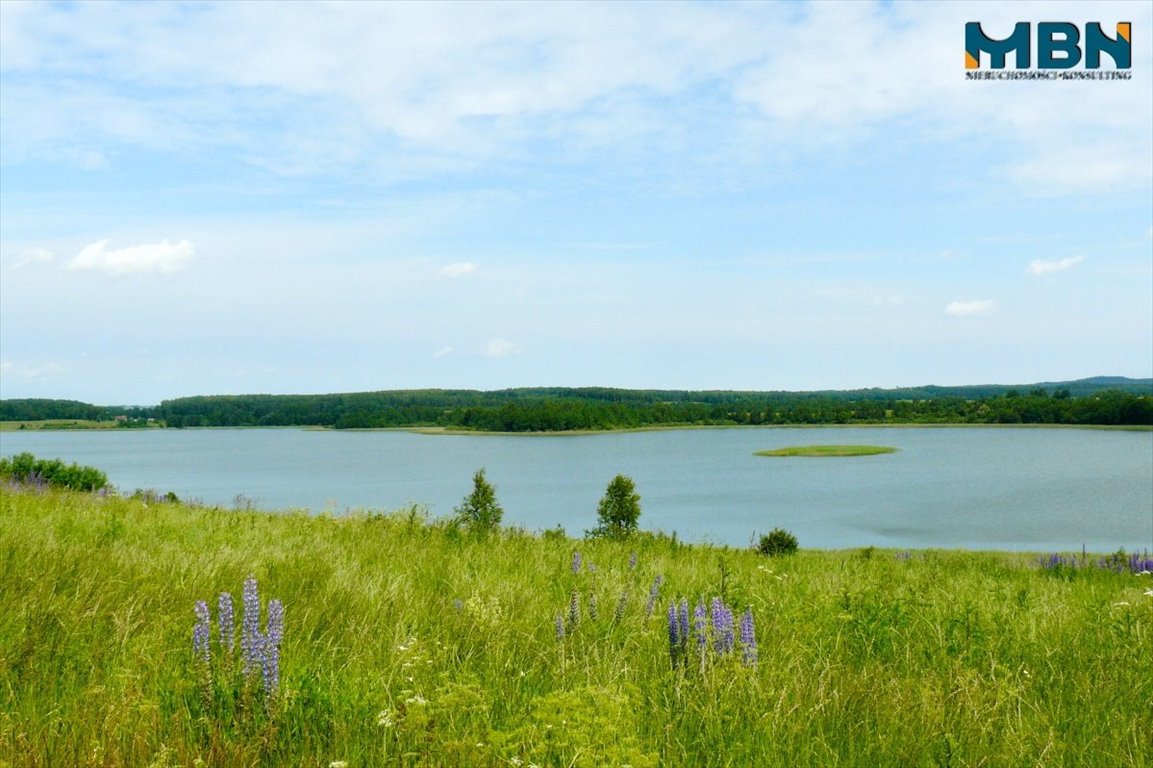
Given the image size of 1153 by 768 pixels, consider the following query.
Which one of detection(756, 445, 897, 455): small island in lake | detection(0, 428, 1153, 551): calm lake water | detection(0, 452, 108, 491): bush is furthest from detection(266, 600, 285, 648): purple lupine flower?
detection(756, 445, 897, 455): small island in lake

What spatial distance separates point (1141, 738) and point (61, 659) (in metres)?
5.19

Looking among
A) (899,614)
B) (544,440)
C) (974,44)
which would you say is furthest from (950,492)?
(544,440)

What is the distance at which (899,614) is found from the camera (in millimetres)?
6145

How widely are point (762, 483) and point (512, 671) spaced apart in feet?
312

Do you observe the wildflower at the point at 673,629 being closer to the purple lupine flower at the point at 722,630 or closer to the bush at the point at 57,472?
the purple lupine flower at the point at 722,630

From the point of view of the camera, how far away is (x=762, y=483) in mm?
96188

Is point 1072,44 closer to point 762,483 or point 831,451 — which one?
point 762,483

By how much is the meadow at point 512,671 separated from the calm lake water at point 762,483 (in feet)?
28.0

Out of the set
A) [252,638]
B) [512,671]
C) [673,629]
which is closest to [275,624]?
[252,638]

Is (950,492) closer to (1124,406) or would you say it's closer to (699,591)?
(699,591)

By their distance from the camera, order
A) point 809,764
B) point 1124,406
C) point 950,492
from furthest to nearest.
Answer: point 1124,406, point 950,492, point 809,764

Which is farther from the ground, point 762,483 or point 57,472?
point 57,472

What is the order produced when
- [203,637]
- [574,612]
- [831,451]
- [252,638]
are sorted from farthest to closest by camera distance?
1. [831,451]
2. [574,612]
3. [203,637]
4. [252,638]

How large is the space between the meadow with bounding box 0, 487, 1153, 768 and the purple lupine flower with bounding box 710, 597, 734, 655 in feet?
0.05
